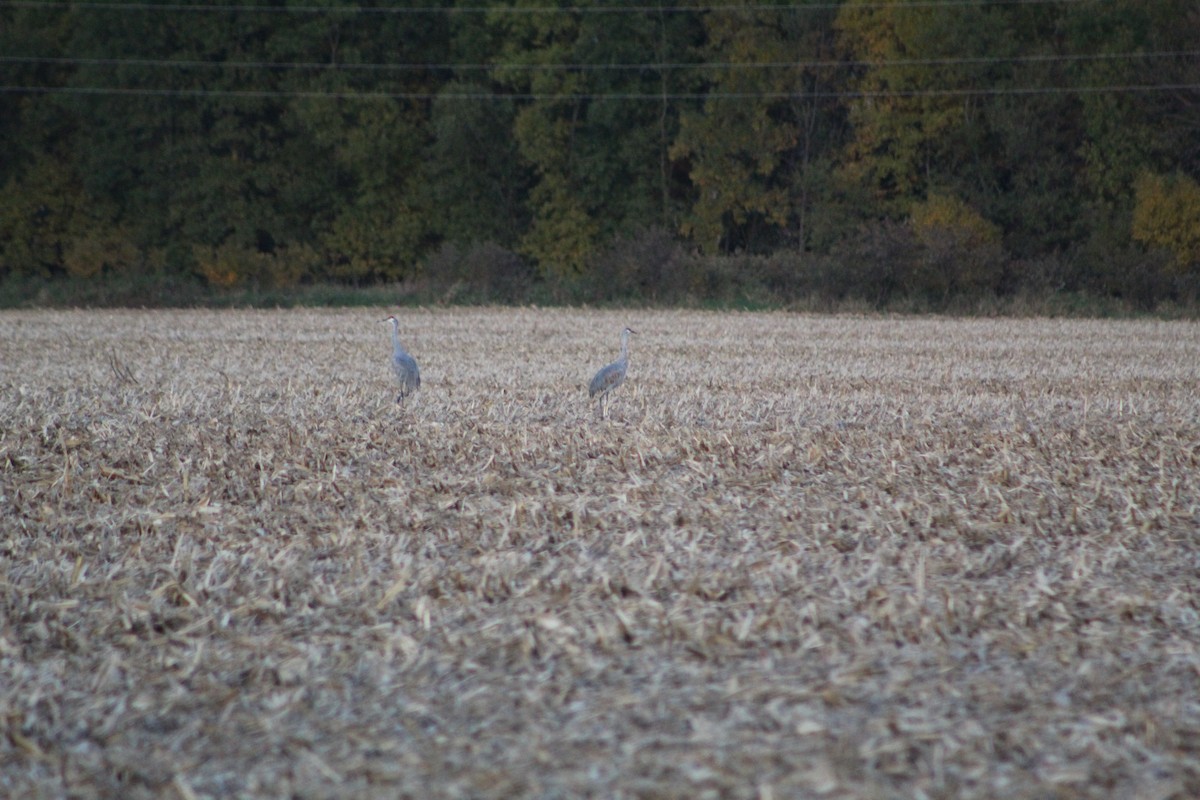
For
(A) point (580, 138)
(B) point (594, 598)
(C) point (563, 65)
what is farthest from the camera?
(A) point (580, 138)

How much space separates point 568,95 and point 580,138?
1.71 m

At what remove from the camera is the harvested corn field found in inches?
161

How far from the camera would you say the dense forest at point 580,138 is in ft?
114

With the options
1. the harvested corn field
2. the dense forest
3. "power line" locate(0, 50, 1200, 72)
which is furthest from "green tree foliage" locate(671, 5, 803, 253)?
the harvested corn field

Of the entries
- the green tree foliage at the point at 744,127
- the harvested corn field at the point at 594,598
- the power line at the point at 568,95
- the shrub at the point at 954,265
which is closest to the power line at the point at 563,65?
the green tree foliage at the point at 744,127

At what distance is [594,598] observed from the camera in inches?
221

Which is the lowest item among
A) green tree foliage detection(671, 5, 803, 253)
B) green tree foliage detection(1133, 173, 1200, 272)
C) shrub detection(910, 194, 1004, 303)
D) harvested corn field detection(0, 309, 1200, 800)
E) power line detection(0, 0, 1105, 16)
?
harvested corn field detection(0, 309, 1200, 800)

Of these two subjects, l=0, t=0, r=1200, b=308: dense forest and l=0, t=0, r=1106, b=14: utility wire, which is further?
l=0, t=0, r=1106, b=14: utility wire

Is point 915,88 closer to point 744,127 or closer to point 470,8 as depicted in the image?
point 744,127

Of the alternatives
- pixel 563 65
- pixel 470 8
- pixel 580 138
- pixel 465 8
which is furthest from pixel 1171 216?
pixel 465 8

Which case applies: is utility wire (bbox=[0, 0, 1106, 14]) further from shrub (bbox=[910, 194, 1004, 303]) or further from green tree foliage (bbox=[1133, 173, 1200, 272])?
shrub (bbox=[910, 194, 1004, 303])

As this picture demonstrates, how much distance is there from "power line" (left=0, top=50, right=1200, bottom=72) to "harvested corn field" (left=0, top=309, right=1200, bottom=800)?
27049 mm

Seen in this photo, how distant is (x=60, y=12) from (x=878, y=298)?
3266 centimetres

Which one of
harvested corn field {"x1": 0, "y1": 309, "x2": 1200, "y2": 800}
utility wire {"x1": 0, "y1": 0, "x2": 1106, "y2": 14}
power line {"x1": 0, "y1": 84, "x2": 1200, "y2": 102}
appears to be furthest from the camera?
utility wire {"x1": 0, "y1": 0, "x2": 1106, "y2": 14}
